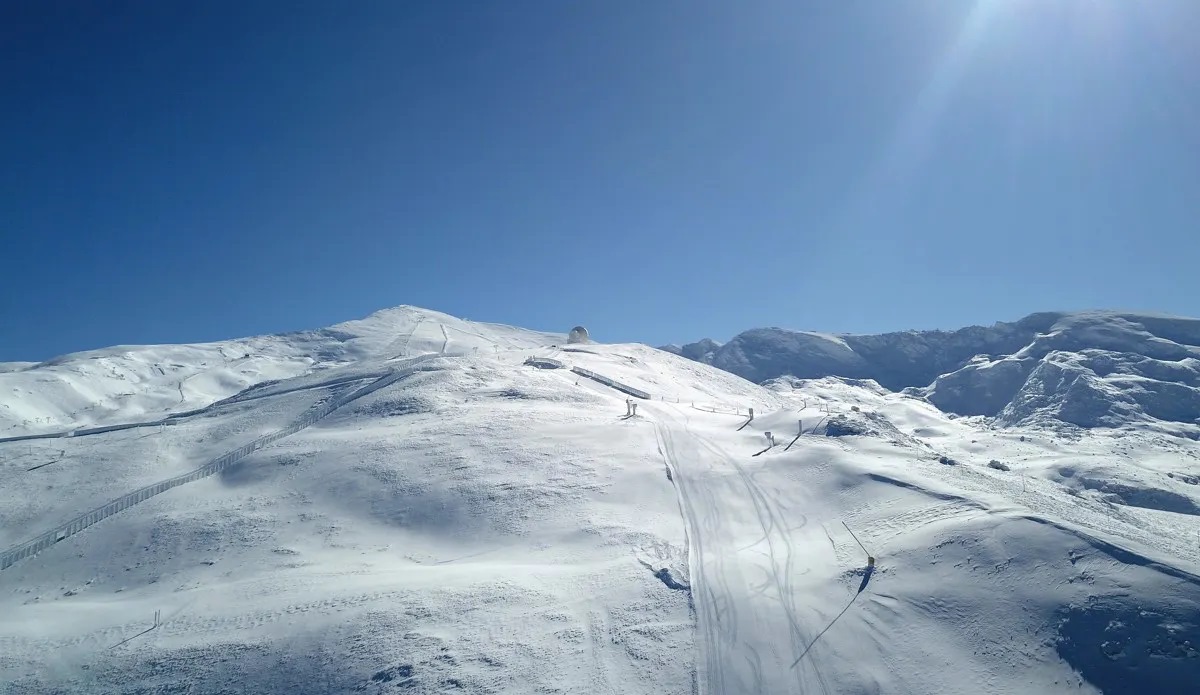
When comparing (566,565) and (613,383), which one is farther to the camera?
(613,383)

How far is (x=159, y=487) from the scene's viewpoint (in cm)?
3788

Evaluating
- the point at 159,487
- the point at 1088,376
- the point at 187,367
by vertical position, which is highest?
the point at 187,367

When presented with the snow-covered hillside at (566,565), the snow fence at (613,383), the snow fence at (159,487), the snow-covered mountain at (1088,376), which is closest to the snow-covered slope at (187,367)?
the snow fence at (613,383)

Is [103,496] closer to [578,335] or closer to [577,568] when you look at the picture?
[577,568]

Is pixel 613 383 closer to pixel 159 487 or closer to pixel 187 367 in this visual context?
pixel 159 487

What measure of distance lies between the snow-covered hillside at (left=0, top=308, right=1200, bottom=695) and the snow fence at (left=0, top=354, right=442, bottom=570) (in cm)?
26

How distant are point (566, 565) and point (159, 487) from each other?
2939 cm

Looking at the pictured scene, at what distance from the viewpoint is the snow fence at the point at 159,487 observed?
104 feet

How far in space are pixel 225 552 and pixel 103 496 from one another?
17.2m

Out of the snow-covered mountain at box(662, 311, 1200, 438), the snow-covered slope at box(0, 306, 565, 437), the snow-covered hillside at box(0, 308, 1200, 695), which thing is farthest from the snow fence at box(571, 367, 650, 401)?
the snow-covered mountain at box(662, 311, 1200, 438)

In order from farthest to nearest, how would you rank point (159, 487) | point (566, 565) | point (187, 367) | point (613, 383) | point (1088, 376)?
point (1088, 376), point (187, 367), point (613, 383), point (159, 487), point (566, 565)

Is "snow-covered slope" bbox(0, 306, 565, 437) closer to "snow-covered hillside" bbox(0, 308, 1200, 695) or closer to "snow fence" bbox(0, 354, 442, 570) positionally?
"snow fence" bbox(0, 354, 442, 570)

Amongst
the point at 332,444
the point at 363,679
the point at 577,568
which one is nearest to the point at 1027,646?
the point at 577,568

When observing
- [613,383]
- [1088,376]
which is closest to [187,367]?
[613,383]
